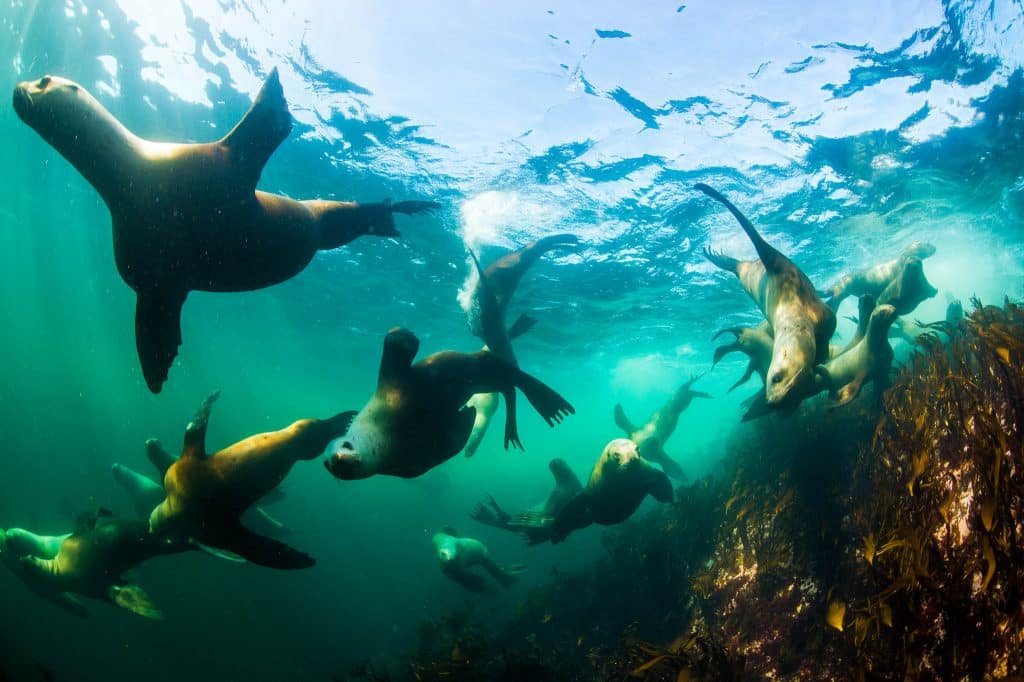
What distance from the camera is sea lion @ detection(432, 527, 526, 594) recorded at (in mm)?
9316

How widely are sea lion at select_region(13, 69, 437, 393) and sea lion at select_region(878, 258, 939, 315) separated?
7638mm

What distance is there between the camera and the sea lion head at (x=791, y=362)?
11.9ft

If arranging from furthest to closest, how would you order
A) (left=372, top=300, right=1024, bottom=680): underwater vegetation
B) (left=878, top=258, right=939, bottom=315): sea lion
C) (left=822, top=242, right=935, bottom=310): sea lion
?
(left=822, top=242, right=935, bottom=310): sea lion → (left=878, top=258, right=939, bottom=315): sea lion → (left=372, top=300, right=1024, bottom=680): underwater vegetation

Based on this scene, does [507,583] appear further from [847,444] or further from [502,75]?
[502,75]

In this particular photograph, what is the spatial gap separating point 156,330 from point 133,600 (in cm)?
557

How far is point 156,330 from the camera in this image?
11.3ft

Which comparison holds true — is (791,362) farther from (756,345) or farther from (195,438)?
(195,438)

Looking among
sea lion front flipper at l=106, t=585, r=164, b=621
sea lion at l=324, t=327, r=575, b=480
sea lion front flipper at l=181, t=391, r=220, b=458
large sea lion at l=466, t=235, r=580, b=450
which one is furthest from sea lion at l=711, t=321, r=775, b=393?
sea lion front flipper at l=106, t=585, r=164, b=621

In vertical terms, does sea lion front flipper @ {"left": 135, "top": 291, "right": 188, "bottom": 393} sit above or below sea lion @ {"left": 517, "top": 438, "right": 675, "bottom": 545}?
below

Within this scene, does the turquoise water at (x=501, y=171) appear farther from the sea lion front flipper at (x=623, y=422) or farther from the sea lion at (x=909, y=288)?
the sea lion front flipper at (x=623, y=422)

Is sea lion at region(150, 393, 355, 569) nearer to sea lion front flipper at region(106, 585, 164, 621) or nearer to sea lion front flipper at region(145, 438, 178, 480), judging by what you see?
sea lion front flipper at region(145, 438, 178, 480)

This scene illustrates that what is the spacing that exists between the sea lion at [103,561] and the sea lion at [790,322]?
7.21 meters

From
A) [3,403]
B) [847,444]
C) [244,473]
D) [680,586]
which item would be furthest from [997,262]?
[3,403]

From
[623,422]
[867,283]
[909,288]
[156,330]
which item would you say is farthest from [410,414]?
[623,422]
